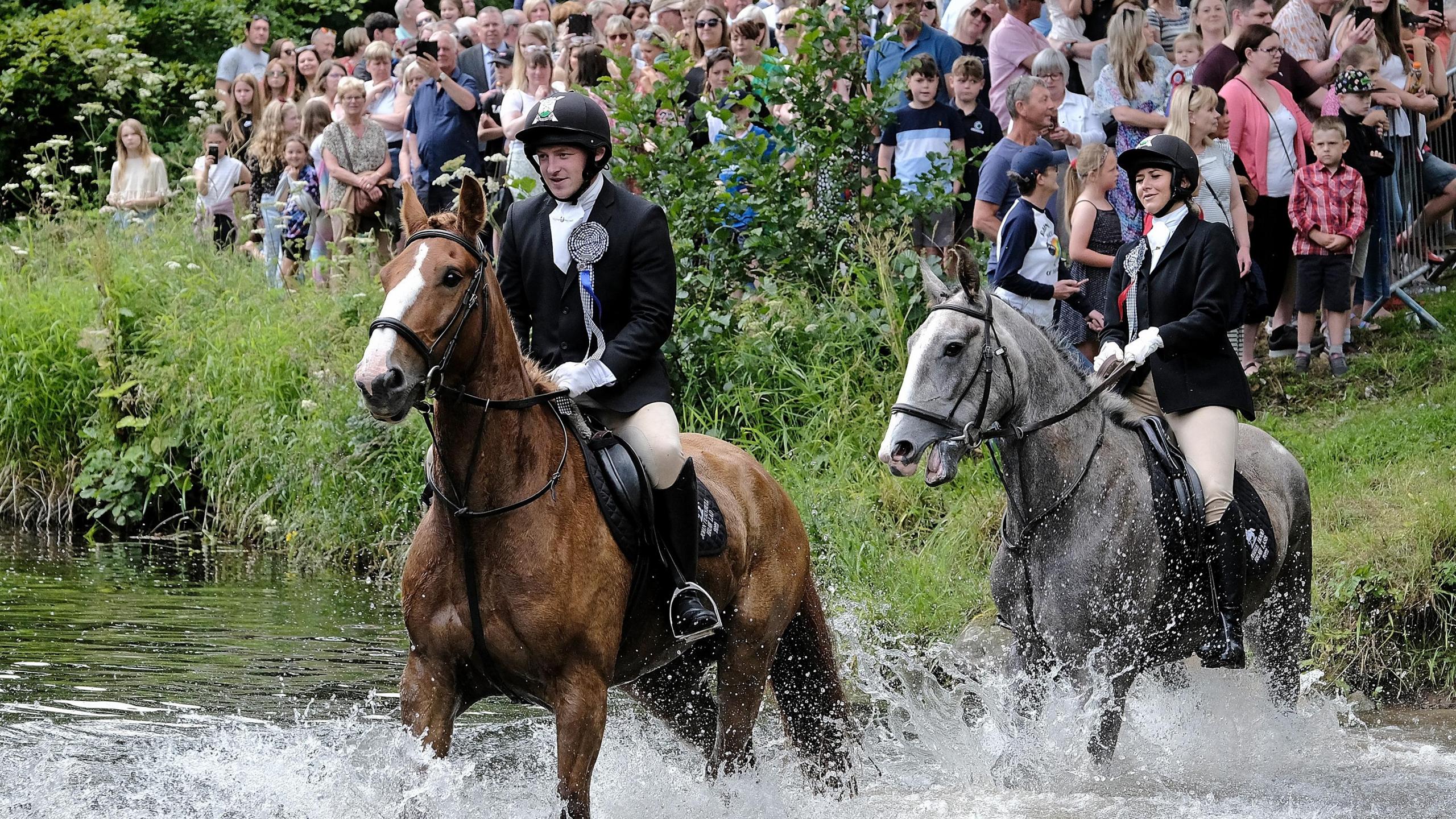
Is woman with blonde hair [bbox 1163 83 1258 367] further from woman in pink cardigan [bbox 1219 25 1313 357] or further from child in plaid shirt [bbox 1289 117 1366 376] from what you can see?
child in plaid shirt [bbox 1289 117 1366 376]

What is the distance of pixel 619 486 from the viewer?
645 centimetres

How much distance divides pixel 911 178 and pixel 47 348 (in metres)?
7.78

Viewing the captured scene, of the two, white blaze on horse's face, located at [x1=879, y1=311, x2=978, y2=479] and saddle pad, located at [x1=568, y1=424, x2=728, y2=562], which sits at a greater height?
white blaze on horse's face, located at [x1=879, y1=311, x2=978, y2=479]

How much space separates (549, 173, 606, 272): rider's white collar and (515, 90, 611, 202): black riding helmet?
0.15m

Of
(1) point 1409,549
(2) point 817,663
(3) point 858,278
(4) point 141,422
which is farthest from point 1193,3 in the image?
(4) point 141,422

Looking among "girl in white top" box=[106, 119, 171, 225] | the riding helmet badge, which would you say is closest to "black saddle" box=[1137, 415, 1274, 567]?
the riding helmet badge

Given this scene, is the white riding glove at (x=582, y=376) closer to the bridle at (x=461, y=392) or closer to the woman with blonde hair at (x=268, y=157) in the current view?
the bridle at (x=461, y=392)

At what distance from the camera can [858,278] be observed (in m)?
12.3

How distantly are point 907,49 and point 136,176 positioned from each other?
860 centimetres

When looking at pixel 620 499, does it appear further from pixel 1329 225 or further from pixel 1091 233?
pixel 1329 225

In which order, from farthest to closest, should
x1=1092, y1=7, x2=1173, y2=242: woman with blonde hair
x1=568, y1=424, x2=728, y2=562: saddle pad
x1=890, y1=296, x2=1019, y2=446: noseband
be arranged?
x1=1092, y1=7, x2=1173, y2=242: woman with blonde hair
x1=890, y1=296, x2=1019, y2=446: noseband
x1=568, y1=424, x2=728, y2=562: saddle pad

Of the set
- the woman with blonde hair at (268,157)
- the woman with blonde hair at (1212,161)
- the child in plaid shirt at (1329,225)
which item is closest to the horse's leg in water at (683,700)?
the woman with blonde hair at (1212,161)

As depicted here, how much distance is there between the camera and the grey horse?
6969 millimetres

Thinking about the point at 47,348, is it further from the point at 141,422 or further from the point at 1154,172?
the point at 1154,172
